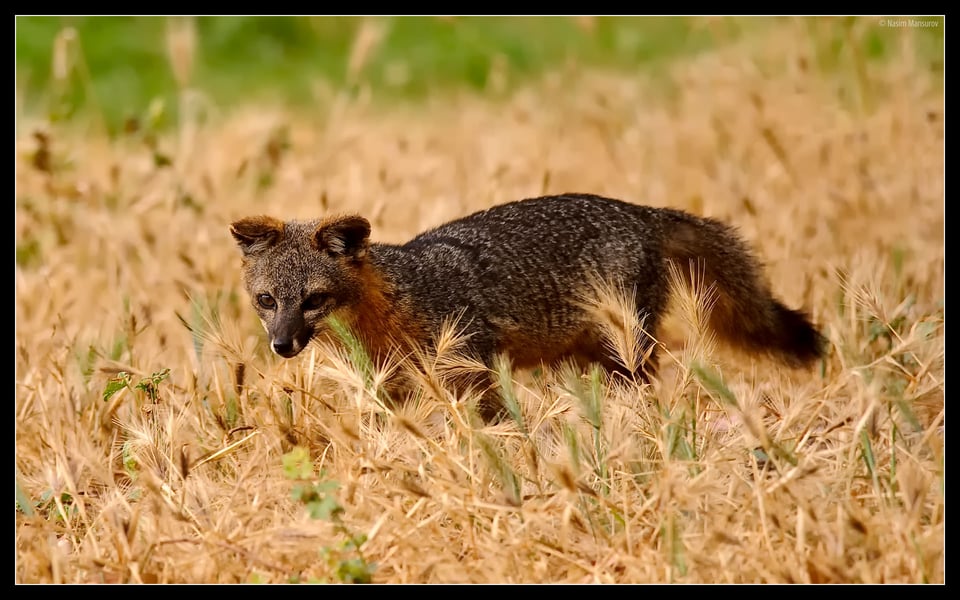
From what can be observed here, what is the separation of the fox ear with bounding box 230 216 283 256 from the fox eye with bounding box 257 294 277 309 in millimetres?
245

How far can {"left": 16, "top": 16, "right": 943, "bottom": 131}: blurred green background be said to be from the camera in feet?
40.1

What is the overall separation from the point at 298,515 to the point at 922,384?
2281mm

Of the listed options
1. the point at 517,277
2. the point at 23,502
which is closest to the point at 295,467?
the point at 23,502

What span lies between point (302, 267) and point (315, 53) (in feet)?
29.2

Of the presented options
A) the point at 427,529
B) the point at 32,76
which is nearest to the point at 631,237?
the point at 427,529

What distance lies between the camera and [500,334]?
19.6 feet

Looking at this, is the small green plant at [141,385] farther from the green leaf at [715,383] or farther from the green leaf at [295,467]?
the green leaf at [715,383]

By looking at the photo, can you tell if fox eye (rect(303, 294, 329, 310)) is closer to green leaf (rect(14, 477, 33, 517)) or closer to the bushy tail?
green leaf (rect(14, 477, 33, 517))

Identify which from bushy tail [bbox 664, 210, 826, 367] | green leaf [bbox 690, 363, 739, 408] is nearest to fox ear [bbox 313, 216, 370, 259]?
bushy tail [bbox 664, 210, 826, 367]

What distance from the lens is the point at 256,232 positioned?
18.7ft

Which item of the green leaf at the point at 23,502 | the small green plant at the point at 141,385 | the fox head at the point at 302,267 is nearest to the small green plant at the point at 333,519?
the green leaf at the point at 23,502

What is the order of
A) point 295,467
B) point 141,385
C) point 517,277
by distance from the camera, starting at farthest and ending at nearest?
point 517,277 < point 141,385 < point 295,467

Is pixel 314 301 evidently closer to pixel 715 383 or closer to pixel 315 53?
pixel 715 383

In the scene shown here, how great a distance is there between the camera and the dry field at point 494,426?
3908 millimetres
